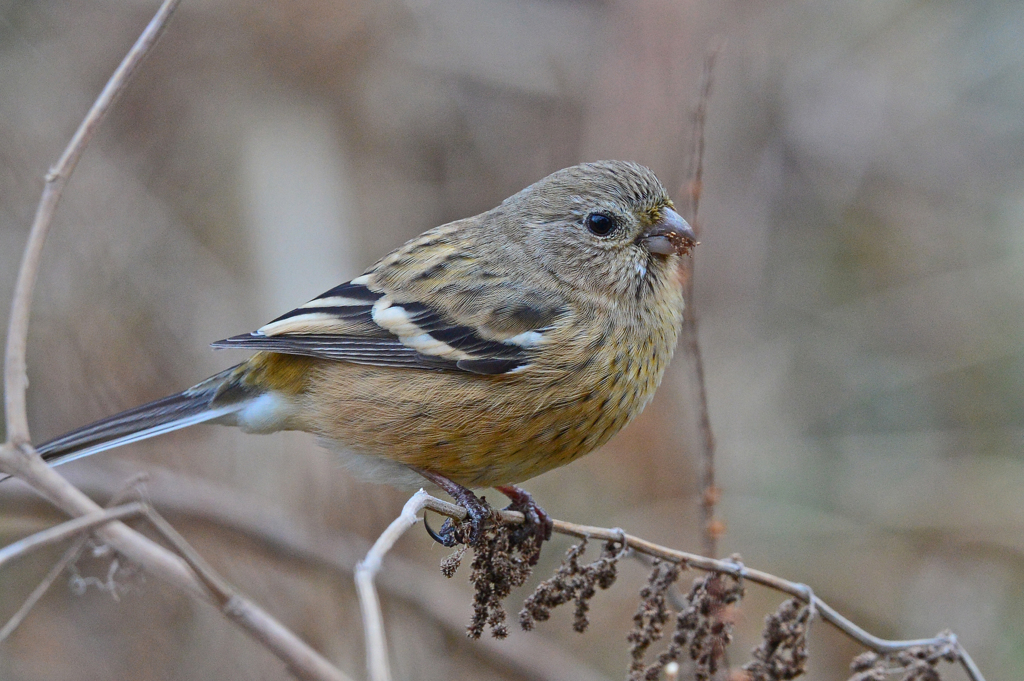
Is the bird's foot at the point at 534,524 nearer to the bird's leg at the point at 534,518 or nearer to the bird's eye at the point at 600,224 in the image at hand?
the bird's leg at the point at 534,518

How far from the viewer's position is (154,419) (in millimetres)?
3904

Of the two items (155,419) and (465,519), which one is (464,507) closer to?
(465,519)

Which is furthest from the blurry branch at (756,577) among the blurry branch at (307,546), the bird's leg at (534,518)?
the blurry branch at (307,546)

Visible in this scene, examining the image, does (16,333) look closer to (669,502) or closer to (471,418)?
(471,418)

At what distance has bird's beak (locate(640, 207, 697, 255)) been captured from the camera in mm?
4113

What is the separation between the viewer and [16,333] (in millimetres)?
2234

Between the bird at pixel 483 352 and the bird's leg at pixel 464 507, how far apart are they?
0.4 inches

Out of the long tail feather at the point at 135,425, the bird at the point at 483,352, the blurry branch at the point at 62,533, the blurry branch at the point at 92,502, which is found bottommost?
the blurry branch at the point at 62,533


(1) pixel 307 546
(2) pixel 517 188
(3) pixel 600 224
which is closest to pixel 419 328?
(3) pixel 600 224

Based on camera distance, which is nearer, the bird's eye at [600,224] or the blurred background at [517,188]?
the bird's eye at [600,224]

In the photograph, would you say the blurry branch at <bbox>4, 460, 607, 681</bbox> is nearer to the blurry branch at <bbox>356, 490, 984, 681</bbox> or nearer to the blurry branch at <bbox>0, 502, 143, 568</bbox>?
the blurry branch at <bbox>356, 490, 984, 681</bbox>

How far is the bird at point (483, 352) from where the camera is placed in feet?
12.2

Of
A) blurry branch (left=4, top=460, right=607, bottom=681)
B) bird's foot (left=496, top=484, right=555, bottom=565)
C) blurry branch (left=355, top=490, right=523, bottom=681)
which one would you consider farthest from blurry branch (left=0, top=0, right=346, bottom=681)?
blurry branch (left=4, top=460, right=607, bottom=681)

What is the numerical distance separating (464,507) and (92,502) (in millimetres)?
1325
